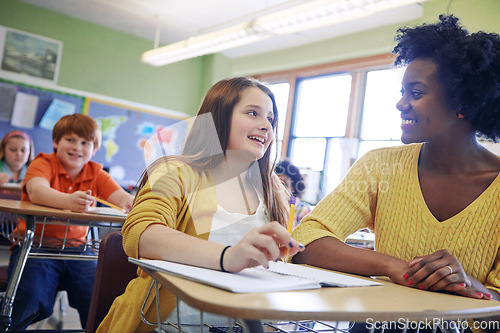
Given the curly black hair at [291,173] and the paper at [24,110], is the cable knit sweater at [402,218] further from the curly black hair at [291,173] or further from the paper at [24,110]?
the paper at [24,110]

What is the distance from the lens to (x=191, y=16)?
5.77m

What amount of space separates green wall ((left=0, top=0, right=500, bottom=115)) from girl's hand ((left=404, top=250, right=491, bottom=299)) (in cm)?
467

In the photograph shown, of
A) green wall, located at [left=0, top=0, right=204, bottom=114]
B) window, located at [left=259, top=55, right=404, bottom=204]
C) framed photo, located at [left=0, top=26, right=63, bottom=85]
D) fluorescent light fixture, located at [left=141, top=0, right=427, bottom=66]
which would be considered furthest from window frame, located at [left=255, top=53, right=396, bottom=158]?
framed photo, located at [left=0, top=26, right=63, bottom=85]

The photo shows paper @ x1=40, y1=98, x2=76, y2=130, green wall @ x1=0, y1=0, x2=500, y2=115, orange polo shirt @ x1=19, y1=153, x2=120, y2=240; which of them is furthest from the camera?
paper @ x1=40, y1=98, x2=76, y2=130

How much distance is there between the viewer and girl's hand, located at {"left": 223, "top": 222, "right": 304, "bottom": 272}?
0.76m

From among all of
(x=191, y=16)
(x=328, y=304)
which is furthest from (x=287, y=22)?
(x=328, y=304)

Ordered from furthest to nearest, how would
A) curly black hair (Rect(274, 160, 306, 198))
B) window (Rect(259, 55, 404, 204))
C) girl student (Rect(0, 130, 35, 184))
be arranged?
1. window (Rect(259, 55, 404, 204))
2. girl student (Rect(0, 130, 35, 184))
3. curly black hair (Rect(274, 160, 306, 198))

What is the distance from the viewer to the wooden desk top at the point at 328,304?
1.83 feet

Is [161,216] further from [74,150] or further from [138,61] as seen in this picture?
[138,61]

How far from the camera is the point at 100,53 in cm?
651

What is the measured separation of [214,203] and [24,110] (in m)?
5.52

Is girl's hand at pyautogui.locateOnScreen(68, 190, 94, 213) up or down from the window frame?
down

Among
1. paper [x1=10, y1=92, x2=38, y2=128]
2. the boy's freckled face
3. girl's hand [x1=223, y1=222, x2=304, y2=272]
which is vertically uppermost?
paper [x1=10, y1=92, x2=38, y2=128]

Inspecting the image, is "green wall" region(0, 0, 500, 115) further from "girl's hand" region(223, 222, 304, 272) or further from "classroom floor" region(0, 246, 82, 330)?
"girl's hand" region(223, 222, 304, 272)
